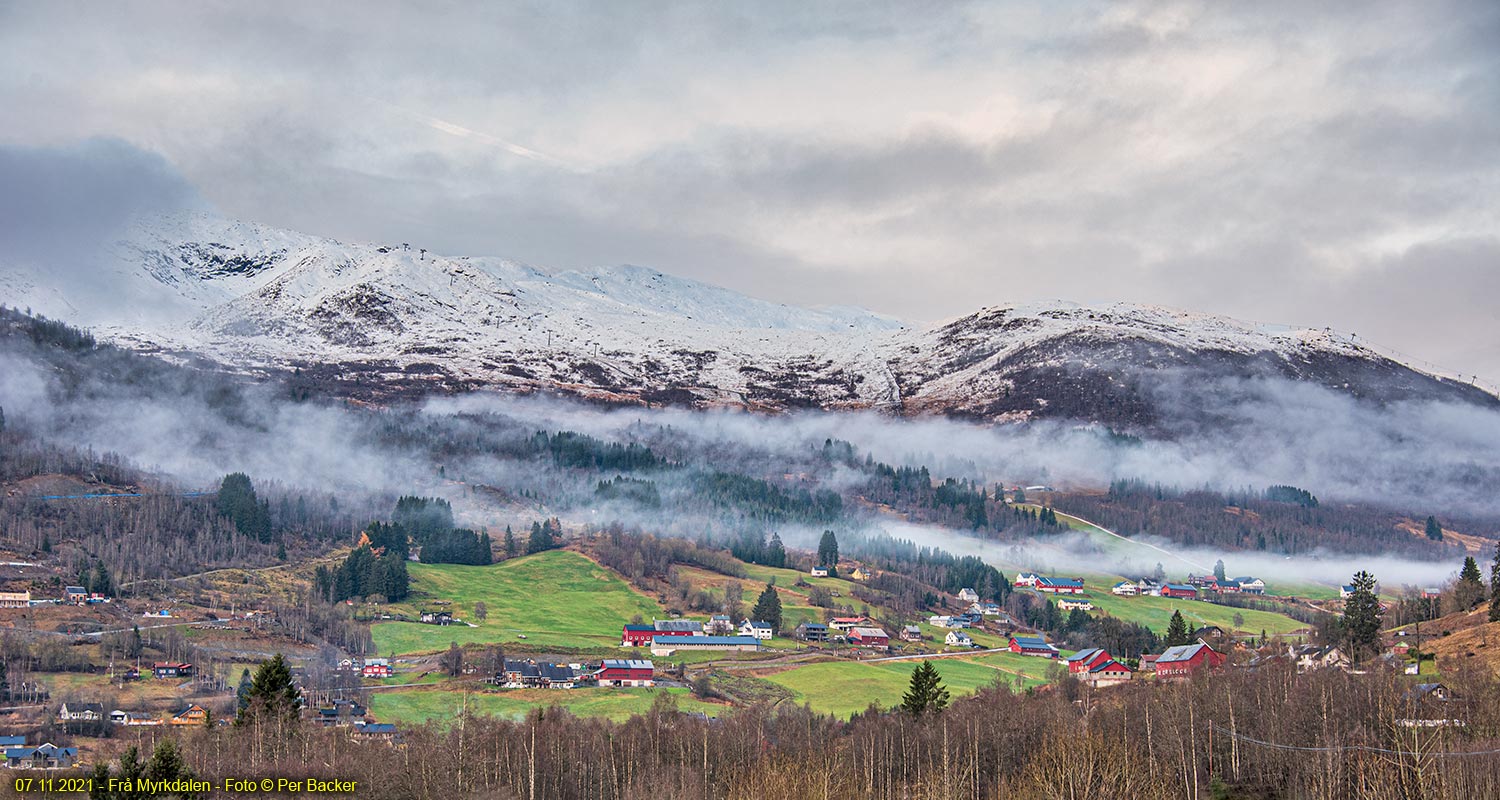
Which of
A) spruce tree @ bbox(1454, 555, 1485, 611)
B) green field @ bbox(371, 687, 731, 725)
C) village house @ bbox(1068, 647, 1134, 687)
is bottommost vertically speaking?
green field @ bbox(371, 687, 731, 725)

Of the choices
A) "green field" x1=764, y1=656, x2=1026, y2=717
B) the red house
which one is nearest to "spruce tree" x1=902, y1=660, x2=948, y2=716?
"green field" x1=764, y1=656, x2=1026, y2=717

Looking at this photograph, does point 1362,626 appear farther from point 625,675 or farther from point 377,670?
point 377,670

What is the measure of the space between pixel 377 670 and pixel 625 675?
36524 millimetres

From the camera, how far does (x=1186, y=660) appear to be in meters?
158

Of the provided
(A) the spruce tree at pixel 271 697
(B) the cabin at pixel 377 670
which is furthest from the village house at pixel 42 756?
(B) the cabin at pixel 377 670

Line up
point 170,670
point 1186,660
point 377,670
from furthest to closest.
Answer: point 377,670 < point 170,670 < point 1186,660

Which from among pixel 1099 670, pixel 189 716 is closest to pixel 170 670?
pixel 189 716

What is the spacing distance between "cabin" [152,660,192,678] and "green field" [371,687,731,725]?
1243 inches

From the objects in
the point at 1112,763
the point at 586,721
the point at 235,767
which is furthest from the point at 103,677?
the point at 1112,763

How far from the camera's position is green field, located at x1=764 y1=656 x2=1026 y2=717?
170000mm

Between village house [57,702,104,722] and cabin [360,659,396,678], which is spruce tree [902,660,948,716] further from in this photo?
village house [57,702,104,722]

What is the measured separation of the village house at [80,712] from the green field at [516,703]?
3130 cm

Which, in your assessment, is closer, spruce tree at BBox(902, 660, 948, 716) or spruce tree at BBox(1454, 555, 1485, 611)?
spruce tree at BBox(902, 660, 948, 716)

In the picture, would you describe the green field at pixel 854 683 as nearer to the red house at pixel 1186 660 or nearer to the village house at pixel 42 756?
the red house at pixel 1186 660
